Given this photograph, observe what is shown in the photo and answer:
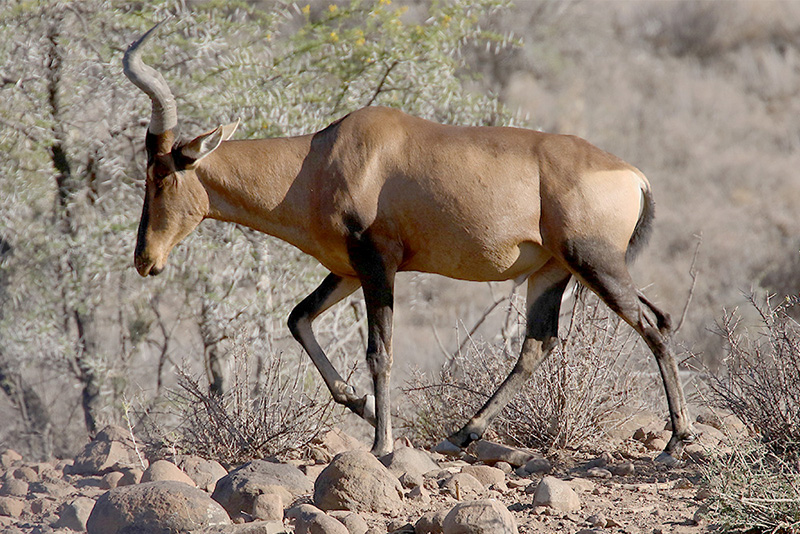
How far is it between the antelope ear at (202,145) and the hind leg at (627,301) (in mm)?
2375

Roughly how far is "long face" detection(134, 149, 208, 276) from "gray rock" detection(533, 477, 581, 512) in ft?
9.71

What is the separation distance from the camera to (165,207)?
6.23m

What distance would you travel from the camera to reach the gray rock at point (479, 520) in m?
3.98

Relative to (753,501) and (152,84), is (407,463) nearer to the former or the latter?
(753,501)

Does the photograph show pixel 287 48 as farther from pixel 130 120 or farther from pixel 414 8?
pixel 414 8

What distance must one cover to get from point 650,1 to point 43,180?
96.7 ft

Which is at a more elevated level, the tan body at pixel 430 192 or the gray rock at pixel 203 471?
the tan body at pixel 430 192

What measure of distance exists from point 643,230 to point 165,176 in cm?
327

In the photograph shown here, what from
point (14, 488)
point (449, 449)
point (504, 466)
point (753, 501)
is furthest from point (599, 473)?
point (14, 488)

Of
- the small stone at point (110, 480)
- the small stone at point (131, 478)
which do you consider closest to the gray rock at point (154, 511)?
the small stone at point (131, 478)

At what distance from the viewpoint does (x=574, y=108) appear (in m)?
29.8

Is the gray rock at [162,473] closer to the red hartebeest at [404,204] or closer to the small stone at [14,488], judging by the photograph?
the small stone at [14,488]

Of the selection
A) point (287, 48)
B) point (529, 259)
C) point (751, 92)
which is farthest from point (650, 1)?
point (529, 259)

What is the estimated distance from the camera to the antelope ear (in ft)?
19.9
